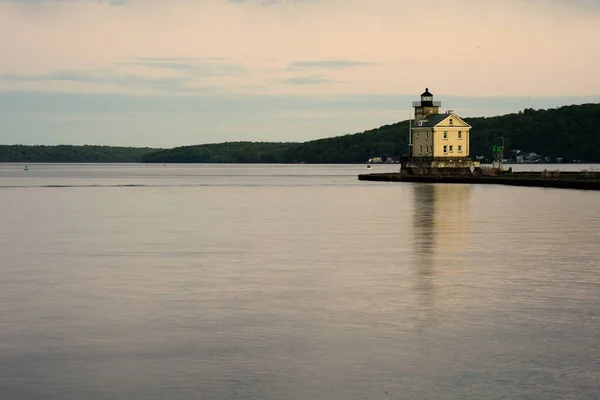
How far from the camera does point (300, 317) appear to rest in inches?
724

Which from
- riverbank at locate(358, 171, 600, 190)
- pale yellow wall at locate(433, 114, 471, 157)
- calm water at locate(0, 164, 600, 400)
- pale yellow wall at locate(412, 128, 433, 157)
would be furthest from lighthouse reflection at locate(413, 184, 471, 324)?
pale yellow wall at locate(412, 128, 433, 157)

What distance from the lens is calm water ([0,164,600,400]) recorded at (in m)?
13.0

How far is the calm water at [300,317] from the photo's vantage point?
511 inches

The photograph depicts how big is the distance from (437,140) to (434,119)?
3.50 m

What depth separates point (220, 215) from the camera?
57.1 meters

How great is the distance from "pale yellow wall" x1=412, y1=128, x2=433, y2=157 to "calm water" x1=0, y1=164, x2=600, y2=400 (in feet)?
351

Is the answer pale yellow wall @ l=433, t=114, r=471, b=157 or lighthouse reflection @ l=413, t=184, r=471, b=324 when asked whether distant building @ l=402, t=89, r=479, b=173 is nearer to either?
pale yellow wall @ l=433, t=114, r=471, b=157

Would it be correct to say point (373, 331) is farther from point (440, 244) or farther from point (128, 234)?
point (128, 234)

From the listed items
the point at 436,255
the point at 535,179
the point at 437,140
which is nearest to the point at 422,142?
the point at 437,140

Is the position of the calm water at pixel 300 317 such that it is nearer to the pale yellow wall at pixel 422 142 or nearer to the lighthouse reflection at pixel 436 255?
the lighthouse reflection at pixel 436 255

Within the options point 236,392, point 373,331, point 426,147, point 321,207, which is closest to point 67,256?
point 373,331

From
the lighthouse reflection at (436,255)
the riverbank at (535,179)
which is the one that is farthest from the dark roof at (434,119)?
the lighthouse reflection at (436,255)

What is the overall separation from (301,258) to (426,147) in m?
119

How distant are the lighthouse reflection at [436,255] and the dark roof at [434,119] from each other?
8546 centimetres
